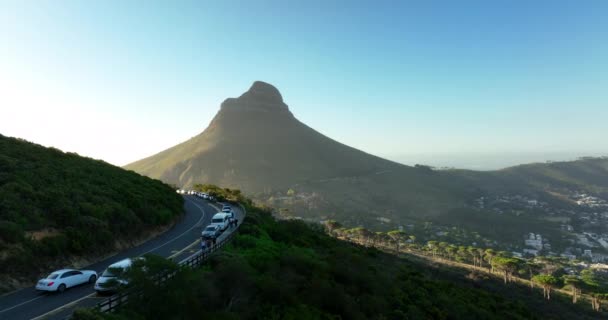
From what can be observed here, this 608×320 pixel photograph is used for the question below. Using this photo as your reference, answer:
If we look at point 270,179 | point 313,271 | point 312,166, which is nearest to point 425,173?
point 312,166

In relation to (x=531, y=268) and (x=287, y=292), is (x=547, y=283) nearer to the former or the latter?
(x=531, y=268)

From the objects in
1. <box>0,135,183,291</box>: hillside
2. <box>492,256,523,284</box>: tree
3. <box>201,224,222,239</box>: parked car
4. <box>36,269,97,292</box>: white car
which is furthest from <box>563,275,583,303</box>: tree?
<box>36,269,97,292</box>: white car

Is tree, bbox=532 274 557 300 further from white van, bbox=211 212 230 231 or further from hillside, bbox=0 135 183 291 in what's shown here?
hillside, bbox=0 135 183 291

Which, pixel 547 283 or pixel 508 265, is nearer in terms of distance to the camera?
pixel 547 283

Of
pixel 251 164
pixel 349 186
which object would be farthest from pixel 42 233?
pixel 251 164

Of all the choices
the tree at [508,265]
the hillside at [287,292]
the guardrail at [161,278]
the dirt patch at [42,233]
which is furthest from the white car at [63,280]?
the tree at [508,265]

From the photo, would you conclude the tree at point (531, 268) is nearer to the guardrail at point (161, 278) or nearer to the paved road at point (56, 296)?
the guardrail at point (161, 278)
